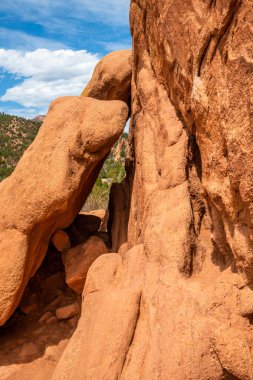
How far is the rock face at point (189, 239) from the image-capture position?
260 cm

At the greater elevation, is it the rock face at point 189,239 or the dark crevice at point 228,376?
the rock face at point 189,239

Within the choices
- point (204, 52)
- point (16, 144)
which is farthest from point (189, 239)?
point (16, 144)

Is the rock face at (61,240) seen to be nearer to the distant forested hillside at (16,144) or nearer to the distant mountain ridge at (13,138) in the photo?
the distant forested hillside at (16,144)

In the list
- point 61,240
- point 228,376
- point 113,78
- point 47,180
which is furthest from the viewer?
point 113,78

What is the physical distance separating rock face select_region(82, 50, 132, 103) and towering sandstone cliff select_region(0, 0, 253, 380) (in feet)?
3.93

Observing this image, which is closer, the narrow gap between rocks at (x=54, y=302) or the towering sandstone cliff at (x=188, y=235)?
the towering sandstone cliff at (x=188, y=235)

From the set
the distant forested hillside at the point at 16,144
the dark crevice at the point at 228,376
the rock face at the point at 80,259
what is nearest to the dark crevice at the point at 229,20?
the dark crevice at the point at 228,376

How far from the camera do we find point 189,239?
343cm

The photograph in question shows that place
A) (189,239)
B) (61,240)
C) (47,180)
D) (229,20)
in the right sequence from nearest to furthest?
1. (229,20)
2. (189,239)
3. (47,180)
4. (61,240)

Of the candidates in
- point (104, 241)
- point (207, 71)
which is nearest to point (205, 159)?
point (207, 71)

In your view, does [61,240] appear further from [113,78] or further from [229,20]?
[229,20]

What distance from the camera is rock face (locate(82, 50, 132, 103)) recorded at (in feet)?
18.6

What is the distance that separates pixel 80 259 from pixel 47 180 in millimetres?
1173

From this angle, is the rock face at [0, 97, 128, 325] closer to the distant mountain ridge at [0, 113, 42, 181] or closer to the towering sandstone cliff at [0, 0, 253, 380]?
the towering sandstone cliff at [0, 0, 253, 380]
